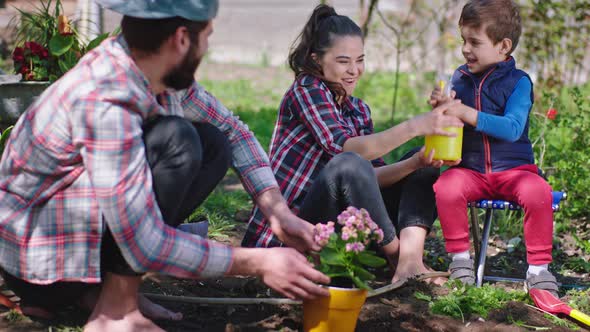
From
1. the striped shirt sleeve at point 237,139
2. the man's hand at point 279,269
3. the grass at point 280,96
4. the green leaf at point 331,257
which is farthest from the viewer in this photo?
the grass at point 280,96

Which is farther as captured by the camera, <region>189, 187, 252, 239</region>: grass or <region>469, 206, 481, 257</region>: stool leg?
<region>189, 187, 252, 239</region>: grass

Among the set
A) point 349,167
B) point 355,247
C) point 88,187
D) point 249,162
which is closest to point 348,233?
point 355,247

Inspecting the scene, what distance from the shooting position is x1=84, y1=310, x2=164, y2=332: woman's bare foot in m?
2.10

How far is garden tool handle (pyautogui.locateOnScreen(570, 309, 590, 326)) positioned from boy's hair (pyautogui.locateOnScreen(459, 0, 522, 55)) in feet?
3.56

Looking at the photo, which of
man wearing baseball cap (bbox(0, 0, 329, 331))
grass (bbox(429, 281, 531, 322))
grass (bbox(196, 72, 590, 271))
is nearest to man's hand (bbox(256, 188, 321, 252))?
man wearing baseball cap (bbox(0, 0, 329, 331))

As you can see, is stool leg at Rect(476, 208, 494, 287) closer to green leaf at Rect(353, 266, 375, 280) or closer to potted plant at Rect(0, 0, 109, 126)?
green leaf at Rect(353, 266, 375, 280)

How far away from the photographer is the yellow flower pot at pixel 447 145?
9.22 feet

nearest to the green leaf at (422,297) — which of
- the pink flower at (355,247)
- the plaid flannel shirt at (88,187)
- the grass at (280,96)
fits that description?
the pink flower at (355,247)

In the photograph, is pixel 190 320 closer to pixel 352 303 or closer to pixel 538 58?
pixel 352 303

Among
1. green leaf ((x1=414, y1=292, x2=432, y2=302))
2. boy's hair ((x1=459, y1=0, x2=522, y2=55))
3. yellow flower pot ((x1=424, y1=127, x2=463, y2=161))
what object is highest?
boy's hair ((x1=459, y1=0, x2=522, y2=55))

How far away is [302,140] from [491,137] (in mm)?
748

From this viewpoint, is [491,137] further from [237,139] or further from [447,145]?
[237,139]

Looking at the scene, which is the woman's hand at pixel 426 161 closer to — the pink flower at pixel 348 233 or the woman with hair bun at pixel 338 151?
the woman with hair bun at pixel 338 151

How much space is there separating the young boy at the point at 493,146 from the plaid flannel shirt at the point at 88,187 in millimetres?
1246
